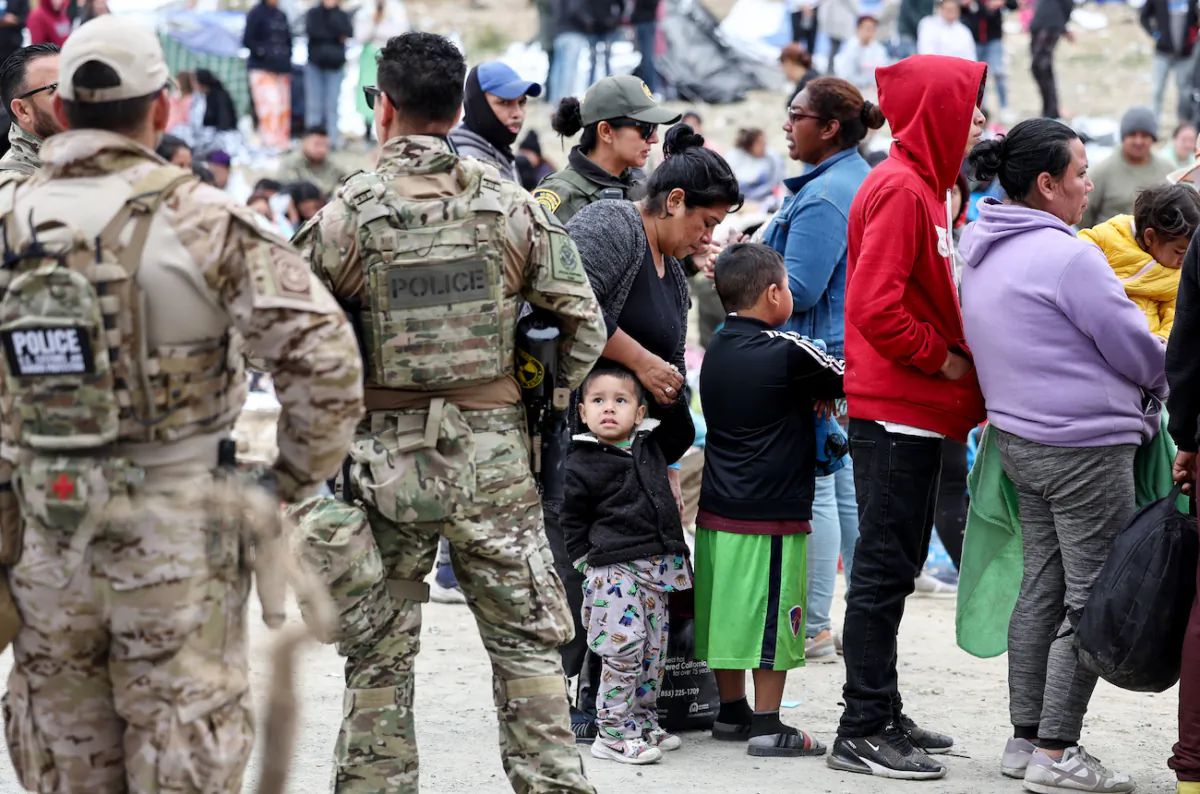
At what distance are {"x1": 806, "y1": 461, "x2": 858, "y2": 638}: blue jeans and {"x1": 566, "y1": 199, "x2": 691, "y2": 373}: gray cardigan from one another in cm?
166

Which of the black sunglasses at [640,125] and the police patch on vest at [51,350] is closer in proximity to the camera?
the police patch on vest at [51,350]

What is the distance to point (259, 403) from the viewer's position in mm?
10047

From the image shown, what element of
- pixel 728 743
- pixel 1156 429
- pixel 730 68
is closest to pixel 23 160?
pixel 728 743

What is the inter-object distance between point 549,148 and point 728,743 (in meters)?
14.0

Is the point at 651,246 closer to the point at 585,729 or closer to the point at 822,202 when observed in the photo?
the point at 822,202

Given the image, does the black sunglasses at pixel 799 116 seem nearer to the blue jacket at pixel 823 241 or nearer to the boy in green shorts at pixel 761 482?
the blue jacket at pixel 823 241

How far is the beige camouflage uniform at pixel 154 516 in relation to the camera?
3082mm

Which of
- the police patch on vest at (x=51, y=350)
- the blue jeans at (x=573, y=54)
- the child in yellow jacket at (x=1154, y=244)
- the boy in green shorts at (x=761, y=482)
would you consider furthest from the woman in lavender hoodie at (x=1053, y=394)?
the blue jeans at (x=573, y=54)

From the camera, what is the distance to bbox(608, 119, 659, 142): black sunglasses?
17.7ft

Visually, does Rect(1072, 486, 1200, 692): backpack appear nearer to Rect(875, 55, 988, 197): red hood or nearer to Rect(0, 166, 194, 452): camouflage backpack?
Rect(875, 55, 988, 197): red hood

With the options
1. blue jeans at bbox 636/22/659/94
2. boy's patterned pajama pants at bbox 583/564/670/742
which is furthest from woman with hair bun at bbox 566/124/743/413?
blue jeans at bbox 636/22/659/94

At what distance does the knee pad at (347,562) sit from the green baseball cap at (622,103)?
2124mm

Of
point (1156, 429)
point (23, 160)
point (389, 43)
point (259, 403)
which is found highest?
point (389, 43)

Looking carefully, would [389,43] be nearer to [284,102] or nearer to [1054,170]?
[1054,170]
